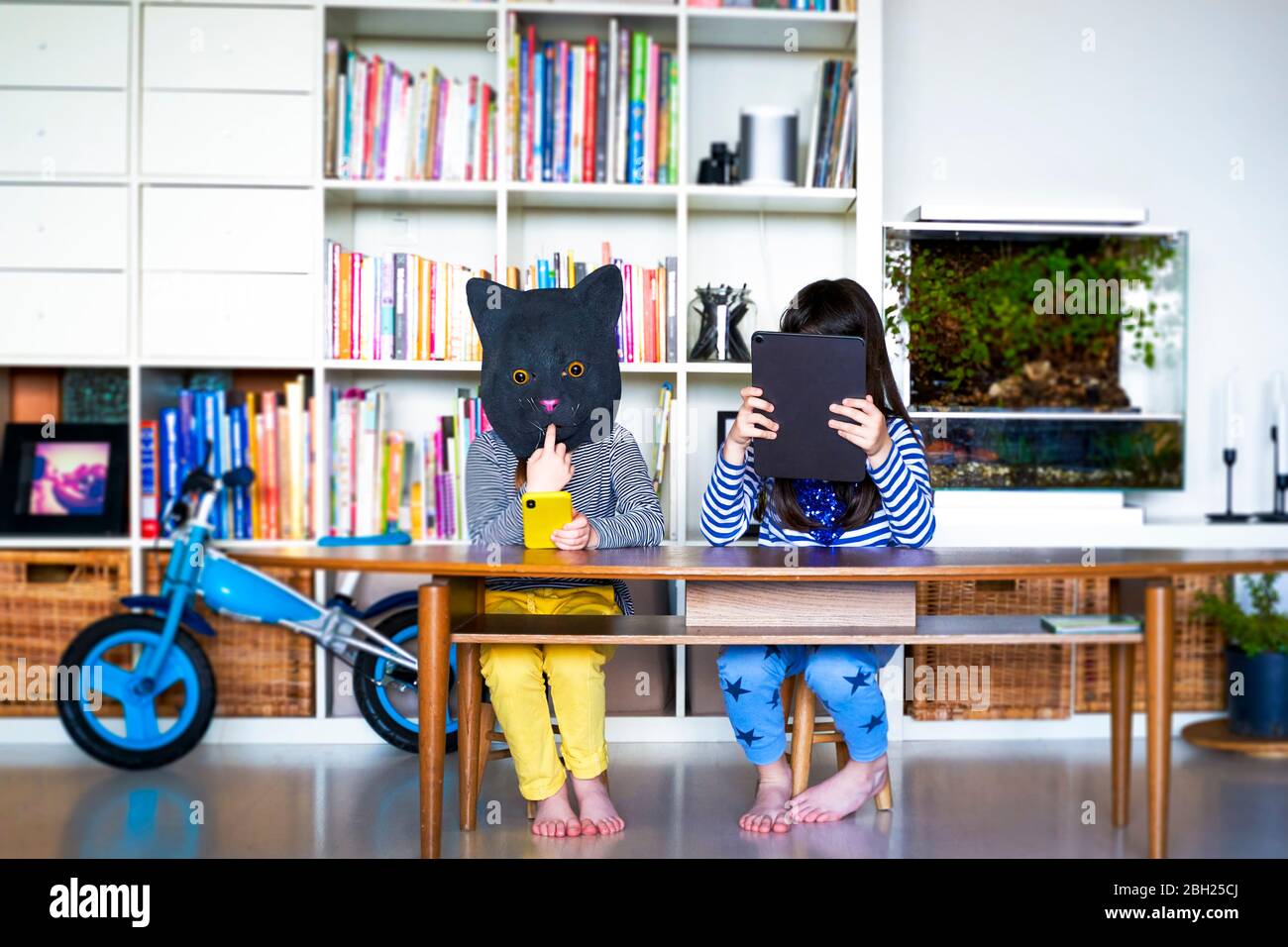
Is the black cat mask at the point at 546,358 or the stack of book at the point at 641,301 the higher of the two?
the stack of book at the point at 641,301

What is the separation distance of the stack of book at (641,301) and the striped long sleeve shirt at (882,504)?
0.84 meters

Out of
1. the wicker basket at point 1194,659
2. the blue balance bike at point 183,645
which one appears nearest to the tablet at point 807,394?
the blue balance bike at point 183,645

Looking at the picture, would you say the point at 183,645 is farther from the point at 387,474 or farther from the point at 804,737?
the point at 804,737

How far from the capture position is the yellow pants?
2215 mm

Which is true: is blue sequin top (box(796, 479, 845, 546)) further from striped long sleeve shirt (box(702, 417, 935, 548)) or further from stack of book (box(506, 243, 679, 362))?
stack of book (box(506, 243, 679, 362))

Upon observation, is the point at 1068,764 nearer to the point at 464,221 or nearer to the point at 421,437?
the point at 421,437

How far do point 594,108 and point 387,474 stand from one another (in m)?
1.09

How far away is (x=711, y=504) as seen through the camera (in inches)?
90.4

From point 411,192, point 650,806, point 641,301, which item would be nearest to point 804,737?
point 650,806

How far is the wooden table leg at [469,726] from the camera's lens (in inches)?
89.0

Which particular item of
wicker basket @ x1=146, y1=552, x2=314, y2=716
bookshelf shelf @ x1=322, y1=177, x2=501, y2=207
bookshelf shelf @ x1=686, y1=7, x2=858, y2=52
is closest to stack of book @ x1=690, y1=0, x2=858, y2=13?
bookshelf shelf @ x1=686, y1=7, x2=858, y2=52

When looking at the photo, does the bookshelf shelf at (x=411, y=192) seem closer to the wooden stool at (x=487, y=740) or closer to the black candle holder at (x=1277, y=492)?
the wooden stool at (x=487, y=740)
